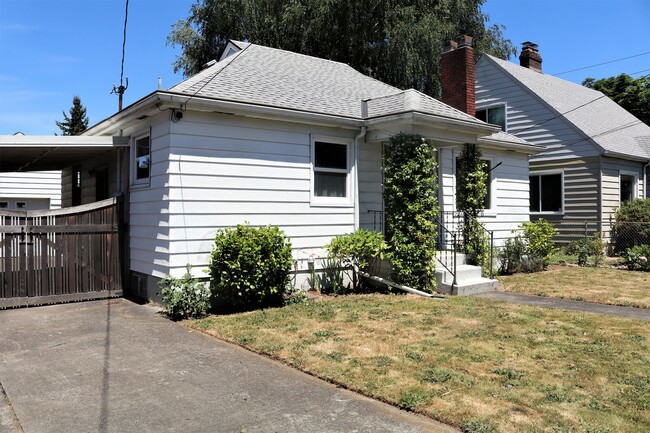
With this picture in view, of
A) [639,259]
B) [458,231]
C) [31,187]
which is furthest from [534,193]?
[31,187]

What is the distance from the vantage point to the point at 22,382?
15.9ft

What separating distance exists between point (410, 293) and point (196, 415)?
20.8ft

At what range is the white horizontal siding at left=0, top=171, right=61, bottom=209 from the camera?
21609mm

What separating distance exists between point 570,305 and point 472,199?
13.6 feet

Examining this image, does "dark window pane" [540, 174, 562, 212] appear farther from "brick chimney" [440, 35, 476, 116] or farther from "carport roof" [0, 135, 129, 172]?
"carport roof" [0, 135, 129, 172]

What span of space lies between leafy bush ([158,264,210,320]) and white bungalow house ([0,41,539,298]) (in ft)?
1.15

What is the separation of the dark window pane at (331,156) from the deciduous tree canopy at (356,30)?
513 inches

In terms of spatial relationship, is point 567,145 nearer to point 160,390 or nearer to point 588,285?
point 588,285

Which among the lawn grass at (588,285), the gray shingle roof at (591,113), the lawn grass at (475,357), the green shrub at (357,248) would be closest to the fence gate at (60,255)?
the lawn grass at (475,357)

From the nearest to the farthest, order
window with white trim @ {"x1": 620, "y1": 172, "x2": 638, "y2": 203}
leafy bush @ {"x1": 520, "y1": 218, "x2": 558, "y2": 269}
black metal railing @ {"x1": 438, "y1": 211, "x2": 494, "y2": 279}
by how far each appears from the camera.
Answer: black metal railing @ {"x1": 438, "y1": 211, "x2": 494, "y2": 279}
leafy bush @ {"x1": 520, "y1": 218, "x2": 558, "y2": 269}
window with white trim @ {"x1": 620, "y1": 172, "x2": 638, "y2": 203}

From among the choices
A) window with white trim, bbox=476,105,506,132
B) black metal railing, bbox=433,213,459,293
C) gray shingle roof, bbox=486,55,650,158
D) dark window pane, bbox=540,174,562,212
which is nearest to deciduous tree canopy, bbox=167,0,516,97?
window with white trim, bbox=476,105,506,132

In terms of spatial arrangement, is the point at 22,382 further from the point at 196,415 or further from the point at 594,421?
the point at 594,421

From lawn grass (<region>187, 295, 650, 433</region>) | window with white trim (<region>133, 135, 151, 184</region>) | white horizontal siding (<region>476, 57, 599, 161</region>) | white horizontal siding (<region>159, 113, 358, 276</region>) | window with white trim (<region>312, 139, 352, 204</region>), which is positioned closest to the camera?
lawn grass (<region>187, 295, 650, 433</region>)

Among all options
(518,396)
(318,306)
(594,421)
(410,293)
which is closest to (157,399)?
(518,396)
